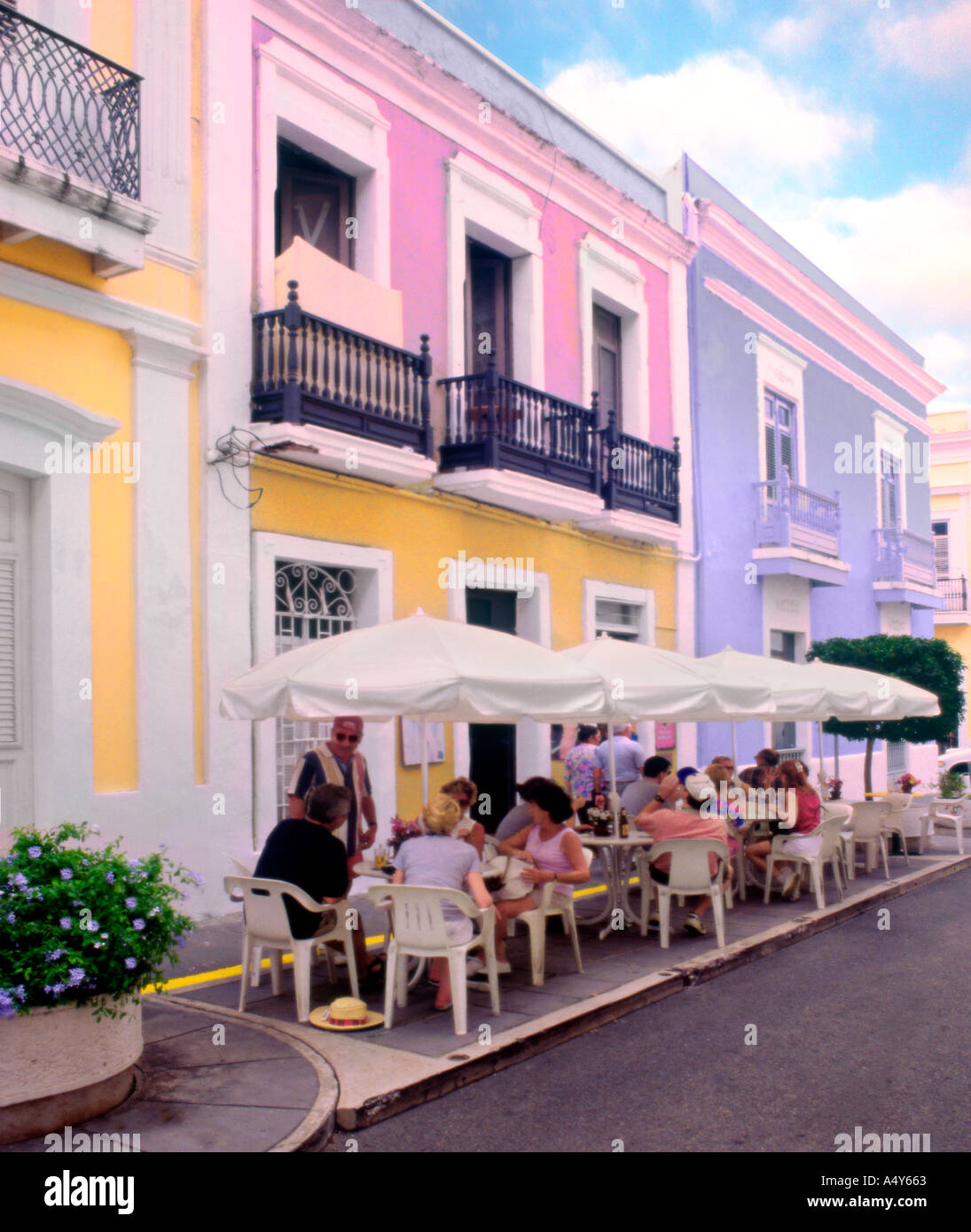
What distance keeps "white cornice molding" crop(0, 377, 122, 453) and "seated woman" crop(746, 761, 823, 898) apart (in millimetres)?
6525

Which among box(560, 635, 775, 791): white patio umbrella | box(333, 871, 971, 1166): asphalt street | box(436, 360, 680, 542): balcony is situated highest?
box(436, 360, 680, 542): balcony

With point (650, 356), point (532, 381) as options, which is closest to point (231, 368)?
point (532, 381)

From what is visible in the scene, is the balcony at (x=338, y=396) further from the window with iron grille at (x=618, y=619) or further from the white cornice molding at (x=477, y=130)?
the window with iron grille at (x=618, y=619)

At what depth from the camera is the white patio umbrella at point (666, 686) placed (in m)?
8.35

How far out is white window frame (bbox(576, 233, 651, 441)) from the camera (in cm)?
1466

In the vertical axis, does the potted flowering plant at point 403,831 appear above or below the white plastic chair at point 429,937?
above

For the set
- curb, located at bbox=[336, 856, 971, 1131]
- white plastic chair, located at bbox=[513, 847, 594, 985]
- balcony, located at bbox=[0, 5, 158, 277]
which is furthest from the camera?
balcony, located at bbox=[0, 5, 158, 277]

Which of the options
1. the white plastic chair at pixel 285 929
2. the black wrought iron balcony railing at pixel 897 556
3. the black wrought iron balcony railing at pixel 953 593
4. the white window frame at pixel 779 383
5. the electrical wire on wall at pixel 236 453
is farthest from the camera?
the black wrought iron balcony railing at pixel 953 593

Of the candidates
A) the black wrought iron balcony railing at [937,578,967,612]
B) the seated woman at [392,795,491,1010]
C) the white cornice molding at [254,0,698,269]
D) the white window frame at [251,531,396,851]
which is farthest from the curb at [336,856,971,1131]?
the black wrought iron balcony railing at [937,578,967,612]

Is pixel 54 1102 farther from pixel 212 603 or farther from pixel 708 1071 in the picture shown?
pixel 212 603

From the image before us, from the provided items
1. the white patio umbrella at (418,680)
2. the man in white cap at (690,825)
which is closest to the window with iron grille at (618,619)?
the man in white cap at (690,825)

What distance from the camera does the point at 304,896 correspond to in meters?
6.18

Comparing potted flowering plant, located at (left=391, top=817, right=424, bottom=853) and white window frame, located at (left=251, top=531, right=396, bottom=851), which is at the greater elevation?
white window frame, located at (left=251, top=531, right=396, bottom=851)

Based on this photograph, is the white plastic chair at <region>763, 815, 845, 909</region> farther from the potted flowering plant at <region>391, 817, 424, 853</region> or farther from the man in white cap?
the potted flowering plant at <region>391, 817, 424, 853</region>
